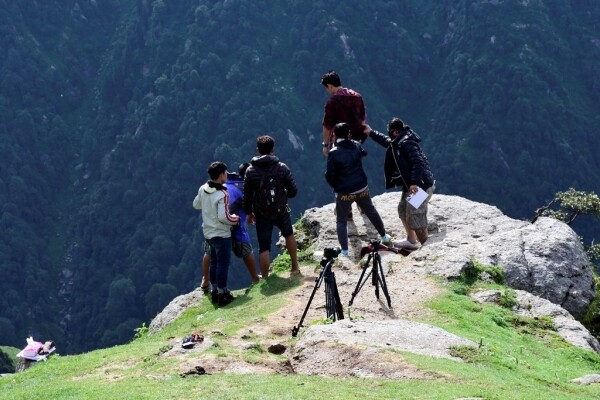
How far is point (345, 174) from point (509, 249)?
339 cm

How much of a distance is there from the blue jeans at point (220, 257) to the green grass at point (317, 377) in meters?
0.51

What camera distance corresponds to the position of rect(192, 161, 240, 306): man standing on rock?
39.3ft

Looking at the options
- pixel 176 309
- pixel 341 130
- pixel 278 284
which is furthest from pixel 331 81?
pixel 176 309

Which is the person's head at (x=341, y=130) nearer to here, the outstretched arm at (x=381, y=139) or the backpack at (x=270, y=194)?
the outstretched arm at (x=381, y=139)

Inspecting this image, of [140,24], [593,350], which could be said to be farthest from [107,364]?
[140,24]

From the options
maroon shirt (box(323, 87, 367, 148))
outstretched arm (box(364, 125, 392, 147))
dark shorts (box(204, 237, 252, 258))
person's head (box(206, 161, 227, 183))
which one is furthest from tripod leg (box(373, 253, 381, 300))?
maroon shirt (box(323, 87, 367, 148))

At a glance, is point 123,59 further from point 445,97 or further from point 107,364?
point 107,364

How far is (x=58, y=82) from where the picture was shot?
134 meters

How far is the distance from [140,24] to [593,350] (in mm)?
135926

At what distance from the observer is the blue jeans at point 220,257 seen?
12211 mm

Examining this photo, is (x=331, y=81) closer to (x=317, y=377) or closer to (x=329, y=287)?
(x=329, y=287)

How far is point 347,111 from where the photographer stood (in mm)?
13461

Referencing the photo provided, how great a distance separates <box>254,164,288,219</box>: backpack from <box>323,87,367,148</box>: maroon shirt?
6.08 ft

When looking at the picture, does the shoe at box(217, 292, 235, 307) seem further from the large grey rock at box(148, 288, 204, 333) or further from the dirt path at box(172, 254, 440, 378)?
the large grey rock at box(148, 288, 204, 333)
